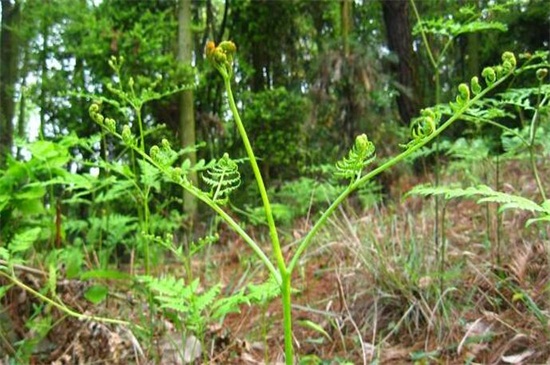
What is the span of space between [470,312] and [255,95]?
17.9 feet

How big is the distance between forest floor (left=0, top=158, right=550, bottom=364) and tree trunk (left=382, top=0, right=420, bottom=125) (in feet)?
14.2

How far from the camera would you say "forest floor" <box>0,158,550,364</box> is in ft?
6.09

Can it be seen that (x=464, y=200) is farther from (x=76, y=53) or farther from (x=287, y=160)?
(x=76, y=53)

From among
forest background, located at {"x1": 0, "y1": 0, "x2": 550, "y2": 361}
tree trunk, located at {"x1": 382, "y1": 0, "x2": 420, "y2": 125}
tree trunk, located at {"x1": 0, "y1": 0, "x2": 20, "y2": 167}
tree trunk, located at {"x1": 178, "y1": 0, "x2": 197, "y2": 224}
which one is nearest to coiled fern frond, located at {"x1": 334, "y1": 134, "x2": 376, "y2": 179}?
forest background, located at {"x1": 0, "y1": 0, "x2": 550, "y2": 361}

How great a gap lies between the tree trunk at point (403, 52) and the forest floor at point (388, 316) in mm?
4329

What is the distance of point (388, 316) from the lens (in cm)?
221

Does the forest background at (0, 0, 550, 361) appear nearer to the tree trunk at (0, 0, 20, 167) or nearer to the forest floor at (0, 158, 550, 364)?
the tree trunk at (0, 0, 20, 167)

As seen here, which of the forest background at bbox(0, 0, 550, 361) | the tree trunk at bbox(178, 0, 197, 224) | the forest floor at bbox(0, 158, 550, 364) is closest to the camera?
the forest floor at bbox(0, 158, 550, 364)

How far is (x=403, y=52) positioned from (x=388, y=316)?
5266mm

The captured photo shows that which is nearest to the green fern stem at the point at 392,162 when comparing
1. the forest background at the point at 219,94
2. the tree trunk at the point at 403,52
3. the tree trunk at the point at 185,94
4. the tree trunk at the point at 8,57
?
the forest background at the point at 219,94

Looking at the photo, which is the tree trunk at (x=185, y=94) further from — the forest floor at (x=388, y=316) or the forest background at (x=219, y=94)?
the forest floor at (x=388, y=316)

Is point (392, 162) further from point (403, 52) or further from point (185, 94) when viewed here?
point (403, 52)

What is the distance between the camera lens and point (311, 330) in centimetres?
230

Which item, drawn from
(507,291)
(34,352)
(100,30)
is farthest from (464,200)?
(100,30)
